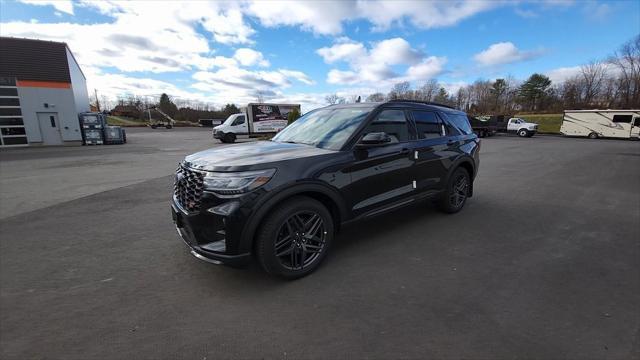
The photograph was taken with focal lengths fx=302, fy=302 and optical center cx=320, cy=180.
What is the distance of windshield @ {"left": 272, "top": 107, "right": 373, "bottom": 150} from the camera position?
355 centimetres

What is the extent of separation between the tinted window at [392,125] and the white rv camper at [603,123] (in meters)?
36.1

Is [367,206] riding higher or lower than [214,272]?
higher

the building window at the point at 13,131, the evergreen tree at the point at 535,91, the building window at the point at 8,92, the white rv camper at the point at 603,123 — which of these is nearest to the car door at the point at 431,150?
the building window at the point at 13,131

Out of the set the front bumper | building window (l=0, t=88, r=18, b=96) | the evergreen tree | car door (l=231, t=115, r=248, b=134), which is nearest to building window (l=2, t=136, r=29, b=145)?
building window (l=0, t=88, r=18, b=96)

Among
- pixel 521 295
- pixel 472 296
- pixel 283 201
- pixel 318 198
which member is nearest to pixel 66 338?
pixel 283 201

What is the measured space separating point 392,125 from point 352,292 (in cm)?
219

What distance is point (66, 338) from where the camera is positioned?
89.9 inches

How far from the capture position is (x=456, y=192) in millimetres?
5070

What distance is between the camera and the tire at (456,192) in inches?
191

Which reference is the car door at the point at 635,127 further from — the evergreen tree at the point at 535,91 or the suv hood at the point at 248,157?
the evergreen tree at the point at 535,91

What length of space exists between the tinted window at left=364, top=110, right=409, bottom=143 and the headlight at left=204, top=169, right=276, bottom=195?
59.0 inches

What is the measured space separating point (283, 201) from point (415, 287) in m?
1.53

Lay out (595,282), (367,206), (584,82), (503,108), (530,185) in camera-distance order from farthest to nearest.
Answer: (503,108), (584,82), (530,185), (367,206), (595,282)

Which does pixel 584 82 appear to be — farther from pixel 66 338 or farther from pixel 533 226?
pixel 66 338
